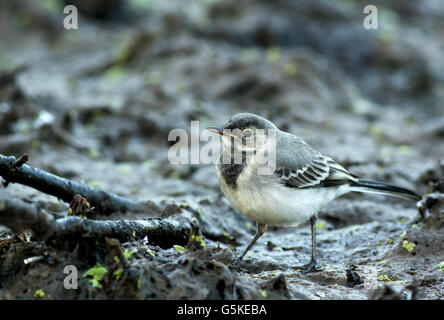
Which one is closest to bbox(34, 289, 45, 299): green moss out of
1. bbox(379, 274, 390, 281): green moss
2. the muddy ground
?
the muddy ground

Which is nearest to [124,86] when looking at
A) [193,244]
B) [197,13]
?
[197,13]

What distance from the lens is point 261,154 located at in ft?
20.0

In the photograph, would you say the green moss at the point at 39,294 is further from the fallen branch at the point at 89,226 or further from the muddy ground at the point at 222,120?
the fallen branch at the point at 89,226

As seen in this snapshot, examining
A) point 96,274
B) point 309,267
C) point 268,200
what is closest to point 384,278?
point 309,267

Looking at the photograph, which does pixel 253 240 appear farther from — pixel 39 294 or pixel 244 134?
pixel 39 294

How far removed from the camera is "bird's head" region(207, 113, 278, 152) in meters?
6.09

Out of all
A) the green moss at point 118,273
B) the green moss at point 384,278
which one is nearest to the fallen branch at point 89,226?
the green moss at point 118,273

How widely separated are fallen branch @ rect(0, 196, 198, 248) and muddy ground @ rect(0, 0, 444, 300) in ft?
0.52

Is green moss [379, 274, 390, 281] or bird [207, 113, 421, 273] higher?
bird [207, 113, 421, 273]

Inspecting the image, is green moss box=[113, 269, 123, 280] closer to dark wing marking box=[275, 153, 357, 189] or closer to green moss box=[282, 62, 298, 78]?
dark wing marking box=[275, 153, 357, 189]

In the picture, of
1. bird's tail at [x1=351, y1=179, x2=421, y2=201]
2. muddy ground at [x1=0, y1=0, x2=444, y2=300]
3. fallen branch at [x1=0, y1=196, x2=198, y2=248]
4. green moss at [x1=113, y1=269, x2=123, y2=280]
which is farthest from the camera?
bird's tail at [x1=351, y1=179, x2=421, y2=201]

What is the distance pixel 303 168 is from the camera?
630 centimetres

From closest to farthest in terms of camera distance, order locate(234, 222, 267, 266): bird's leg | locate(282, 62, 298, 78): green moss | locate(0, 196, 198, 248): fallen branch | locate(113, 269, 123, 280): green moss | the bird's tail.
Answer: locate(0, 196, 198, 248): fallen branch < locate(113, 269, 123, 280): green moss < locate(234, 222, 267, 266): bird's leg < the bird's tail < locate(282, 62, 298, 78): green moss

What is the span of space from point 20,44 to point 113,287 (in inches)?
510
